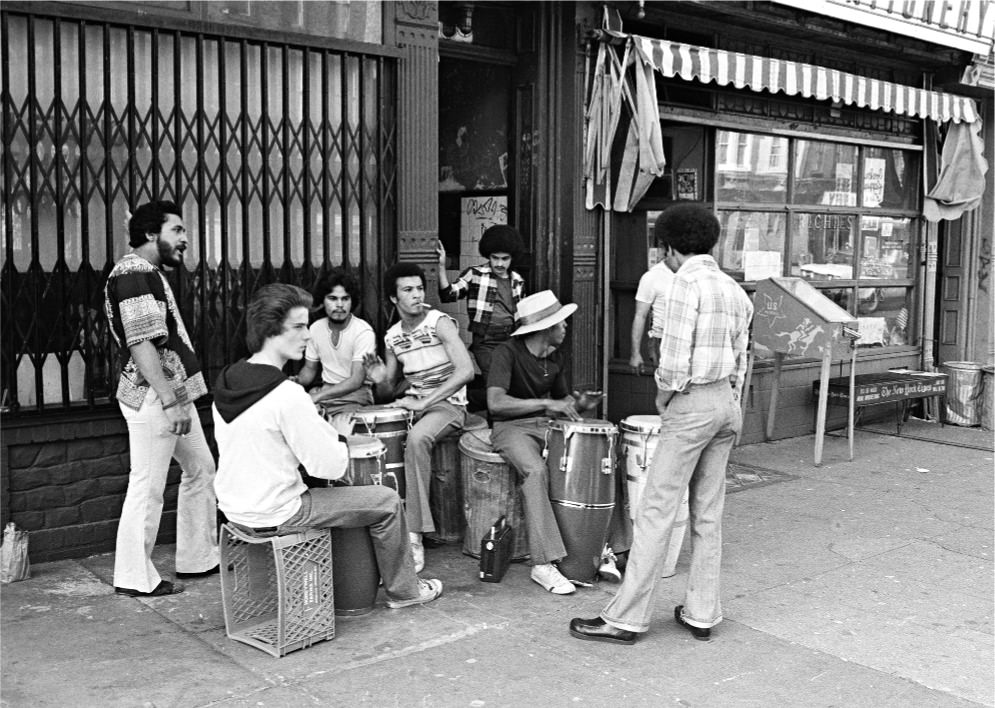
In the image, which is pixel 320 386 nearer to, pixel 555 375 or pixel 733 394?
pixel 555 375

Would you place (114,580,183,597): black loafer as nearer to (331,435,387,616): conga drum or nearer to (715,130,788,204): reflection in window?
(331,435,387,616): conga drum

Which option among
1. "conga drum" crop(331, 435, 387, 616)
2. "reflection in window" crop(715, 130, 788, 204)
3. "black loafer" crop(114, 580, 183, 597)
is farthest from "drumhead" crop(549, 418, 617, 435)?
"reflection in window" crop(715, 130, 788, 204)

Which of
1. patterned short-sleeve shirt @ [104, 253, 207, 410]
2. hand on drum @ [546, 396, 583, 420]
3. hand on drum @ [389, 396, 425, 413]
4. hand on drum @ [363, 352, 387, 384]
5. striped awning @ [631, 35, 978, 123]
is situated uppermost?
striped awning @ [631, 35, 978, 123]

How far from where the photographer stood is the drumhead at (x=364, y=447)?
5.61 m

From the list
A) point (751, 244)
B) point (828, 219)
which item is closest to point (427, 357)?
point (751, 244)

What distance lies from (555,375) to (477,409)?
78.2 inches

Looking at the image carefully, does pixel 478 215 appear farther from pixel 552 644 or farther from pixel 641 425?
pixel 552 644

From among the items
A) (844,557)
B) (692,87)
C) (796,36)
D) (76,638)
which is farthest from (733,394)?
(796,36)

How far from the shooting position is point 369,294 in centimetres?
729

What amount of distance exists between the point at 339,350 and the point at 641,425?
188 cm

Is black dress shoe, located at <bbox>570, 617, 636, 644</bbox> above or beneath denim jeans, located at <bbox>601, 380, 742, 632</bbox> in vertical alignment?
beneath

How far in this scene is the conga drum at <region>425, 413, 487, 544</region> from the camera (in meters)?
6.43

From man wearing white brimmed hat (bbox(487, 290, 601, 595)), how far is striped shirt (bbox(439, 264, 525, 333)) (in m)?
1.36

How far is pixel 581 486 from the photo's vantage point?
227 inches
